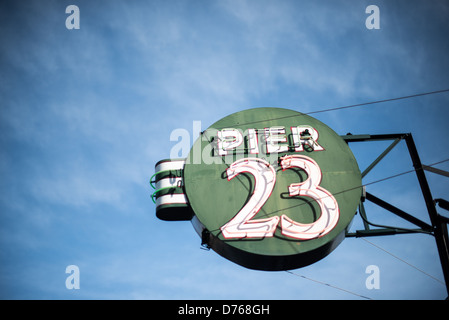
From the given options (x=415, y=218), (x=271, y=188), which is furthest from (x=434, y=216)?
(x=271, y=188)

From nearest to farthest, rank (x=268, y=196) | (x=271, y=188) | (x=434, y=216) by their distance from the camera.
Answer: (x=434, y=216), (x=268, y=196), (x=271, y=188)

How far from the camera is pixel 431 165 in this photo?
1045cm

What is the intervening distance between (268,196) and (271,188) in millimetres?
256

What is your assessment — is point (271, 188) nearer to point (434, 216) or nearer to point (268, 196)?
point (268, 196)

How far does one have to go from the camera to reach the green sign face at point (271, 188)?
9273 millimetres

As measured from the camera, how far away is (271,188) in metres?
10.3

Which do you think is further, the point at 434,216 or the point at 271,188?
the point at 271,188

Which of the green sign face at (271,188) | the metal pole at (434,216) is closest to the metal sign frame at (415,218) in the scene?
the metal pole at (434,216)

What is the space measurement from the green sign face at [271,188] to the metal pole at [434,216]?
1697 millimetres

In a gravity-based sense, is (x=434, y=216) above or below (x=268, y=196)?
below
